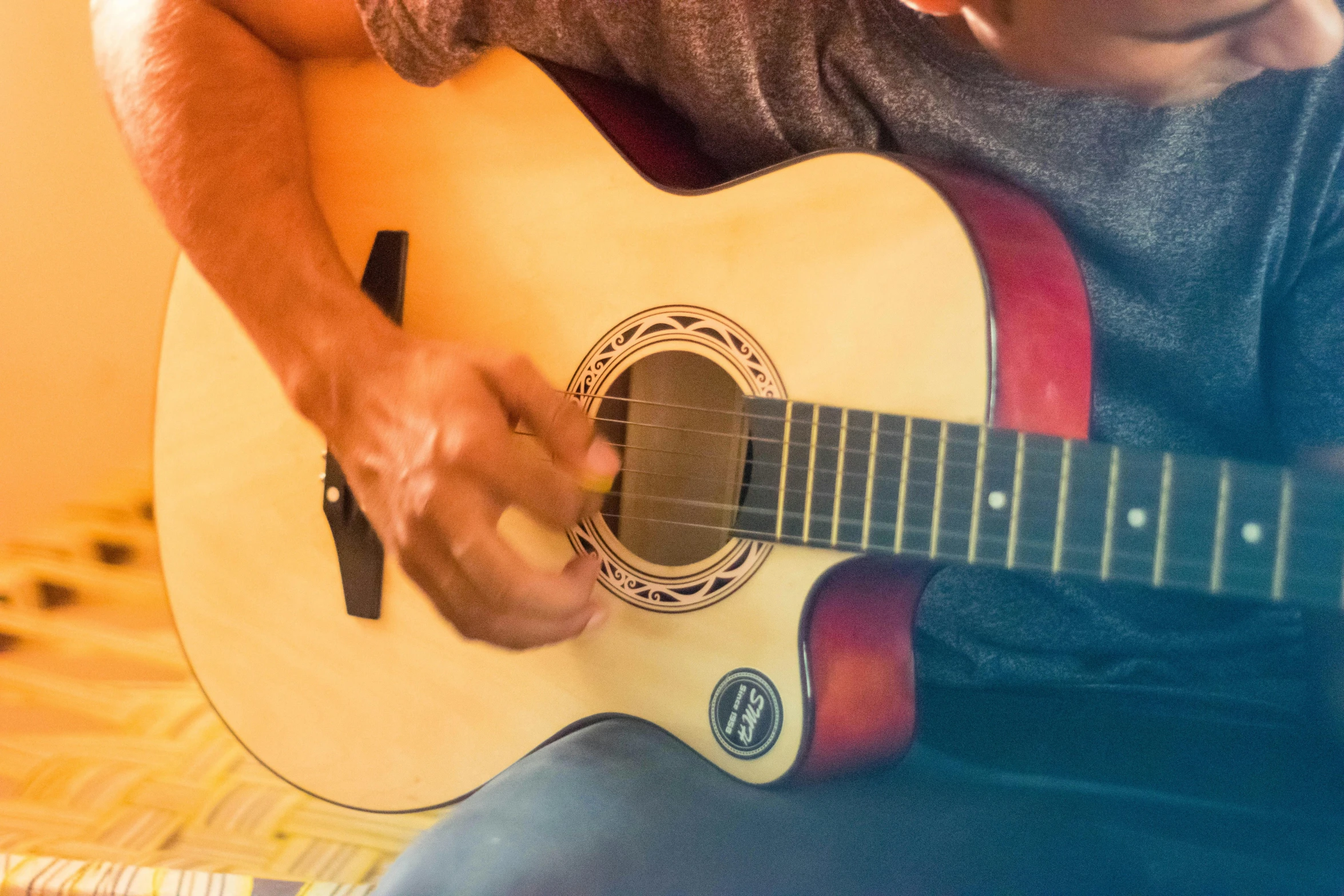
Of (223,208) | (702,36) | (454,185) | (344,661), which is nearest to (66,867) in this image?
(344,661)

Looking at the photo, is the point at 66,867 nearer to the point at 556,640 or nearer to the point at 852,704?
the point at 556,640

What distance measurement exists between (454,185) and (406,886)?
0.55m

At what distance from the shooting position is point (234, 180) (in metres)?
0.65

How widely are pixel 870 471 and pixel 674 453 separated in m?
0.15

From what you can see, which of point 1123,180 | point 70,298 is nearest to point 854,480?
point 1123,180

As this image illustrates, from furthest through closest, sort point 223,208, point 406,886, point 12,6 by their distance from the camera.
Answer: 1. point 12,6
2. point 223,208
3. point 406,886

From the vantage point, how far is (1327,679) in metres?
0.66

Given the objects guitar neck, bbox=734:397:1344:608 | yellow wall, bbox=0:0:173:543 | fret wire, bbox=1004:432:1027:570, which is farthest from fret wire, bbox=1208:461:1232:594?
yellow wall, bbox=0:0:173:543

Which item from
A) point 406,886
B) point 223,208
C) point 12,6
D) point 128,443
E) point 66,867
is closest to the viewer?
point 406,886

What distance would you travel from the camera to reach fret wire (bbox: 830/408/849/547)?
1.79 ft

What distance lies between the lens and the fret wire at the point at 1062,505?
0.50m

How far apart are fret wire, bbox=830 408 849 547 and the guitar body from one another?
0.05 ft

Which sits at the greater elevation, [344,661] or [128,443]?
[344,661]

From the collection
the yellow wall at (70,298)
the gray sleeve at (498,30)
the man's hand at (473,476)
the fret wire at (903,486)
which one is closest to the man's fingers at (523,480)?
the man's hand at (473,476)
